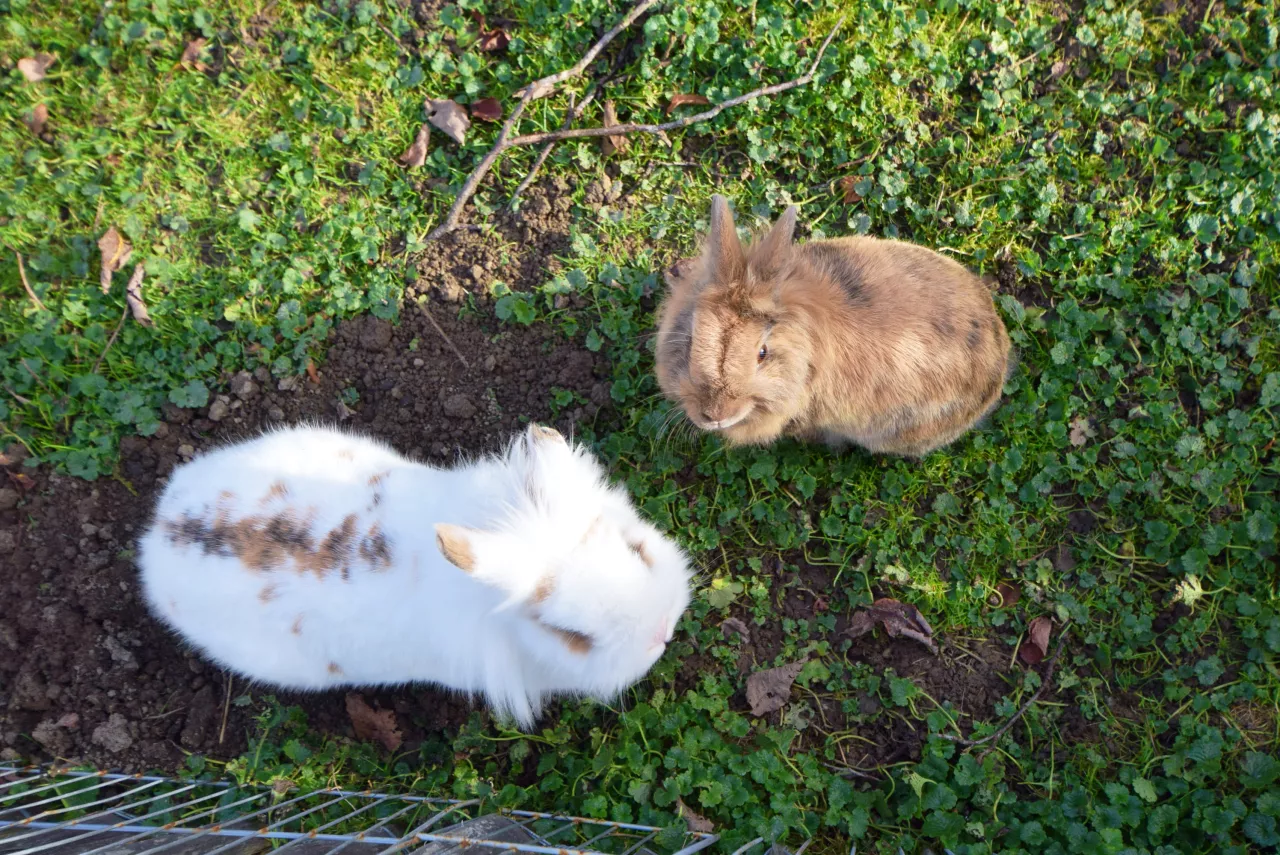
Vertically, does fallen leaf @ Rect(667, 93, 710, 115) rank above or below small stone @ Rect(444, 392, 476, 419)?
above

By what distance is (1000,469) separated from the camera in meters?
3.86

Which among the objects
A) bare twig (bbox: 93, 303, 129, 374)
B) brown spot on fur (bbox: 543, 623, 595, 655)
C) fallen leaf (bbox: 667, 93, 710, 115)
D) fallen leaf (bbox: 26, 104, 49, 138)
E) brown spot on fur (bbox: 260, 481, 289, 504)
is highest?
fallen leaf (bbox: 26, 104, 49, 138)

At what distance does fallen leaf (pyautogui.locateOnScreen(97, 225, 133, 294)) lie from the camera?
4.08 meters

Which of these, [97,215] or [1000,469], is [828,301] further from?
[97,215]

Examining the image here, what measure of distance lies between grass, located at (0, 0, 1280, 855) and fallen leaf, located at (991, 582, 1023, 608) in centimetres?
6

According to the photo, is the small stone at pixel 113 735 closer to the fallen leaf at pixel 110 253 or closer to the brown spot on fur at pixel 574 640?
the fallen leaf at pixel 110 253

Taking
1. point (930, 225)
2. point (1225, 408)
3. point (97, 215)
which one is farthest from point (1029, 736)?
point (97, 215)

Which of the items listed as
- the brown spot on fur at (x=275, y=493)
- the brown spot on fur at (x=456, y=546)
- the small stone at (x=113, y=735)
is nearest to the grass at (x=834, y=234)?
the small stone at (x=113, y=735)

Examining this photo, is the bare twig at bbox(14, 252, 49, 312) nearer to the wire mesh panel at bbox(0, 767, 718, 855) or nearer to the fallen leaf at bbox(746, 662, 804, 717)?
the wire mesh panel at bbox(0, 767, 718, 855)

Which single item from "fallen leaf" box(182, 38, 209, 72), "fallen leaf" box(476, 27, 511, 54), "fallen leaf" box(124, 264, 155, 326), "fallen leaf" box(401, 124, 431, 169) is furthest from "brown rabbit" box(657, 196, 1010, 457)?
"fallen leaf" box(182, 38, 209, 72)

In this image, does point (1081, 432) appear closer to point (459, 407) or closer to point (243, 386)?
point (459, 407)

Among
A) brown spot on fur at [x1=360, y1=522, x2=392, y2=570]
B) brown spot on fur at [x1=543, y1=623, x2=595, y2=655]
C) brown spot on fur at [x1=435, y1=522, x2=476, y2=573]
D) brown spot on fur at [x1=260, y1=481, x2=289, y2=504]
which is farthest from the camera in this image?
brown spot on fur at [x1=260, y1=481, x2=289, y2=504]

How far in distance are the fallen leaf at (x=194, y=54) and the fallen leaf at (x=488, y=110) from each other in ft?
5.43

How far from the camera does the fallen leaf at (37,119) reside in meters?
4.26
